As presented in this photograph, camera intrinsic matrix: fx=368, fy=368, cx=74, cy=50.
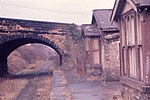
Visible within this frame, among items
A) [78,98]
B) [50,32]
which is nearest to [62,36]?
[50,32]

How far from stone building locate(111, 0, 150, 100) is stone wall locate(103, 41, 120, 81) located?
7.53m

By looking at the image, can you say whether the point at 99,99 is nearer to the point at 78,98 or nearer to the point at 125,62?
the point at 78,98

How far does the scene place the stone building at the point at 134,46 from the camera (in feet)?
34.2

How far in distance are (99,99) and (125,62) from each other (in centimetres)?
218

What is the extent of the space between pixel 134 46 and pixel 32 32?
2390 centimetres

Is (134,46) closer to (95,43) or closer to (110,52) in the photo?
(110,52)

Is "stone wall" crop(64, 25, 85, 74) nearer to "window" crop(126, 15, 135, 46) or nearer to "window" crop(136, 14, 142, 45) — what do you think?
"window" crop(126, 15, 135, 46)

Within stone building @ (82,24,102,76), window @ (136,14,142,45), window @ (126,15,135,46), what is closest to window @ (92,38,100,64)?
stone building @ (82,24,102,76)

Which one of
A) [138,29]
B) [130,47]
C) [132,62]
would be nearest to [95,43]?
[130,47]

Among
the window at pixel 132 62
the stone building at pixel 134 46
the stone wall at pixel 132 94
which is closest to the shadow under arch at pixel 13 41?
the stone building at pixel 134 46

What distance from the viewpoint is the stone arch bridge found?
32938mm

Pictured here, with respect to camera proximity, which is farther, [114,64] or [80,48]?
[80,48]

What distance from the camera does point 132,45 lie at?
11.9 m

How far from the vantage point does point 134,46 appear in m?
11.7
